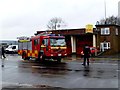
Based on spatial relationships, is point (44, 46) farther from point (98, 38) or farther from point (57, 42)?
point (98, 38)

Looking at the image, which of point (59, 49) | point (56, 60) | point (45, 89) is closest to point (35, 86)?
point (45, 89)

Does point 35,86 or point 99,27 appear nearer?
point 35,86

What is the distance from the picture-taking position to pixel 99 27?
5606cm

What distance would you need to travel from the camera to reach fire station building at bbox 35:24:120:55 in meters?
54.6

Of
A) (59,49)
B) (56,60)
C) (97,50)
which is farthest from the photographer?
(97,50)

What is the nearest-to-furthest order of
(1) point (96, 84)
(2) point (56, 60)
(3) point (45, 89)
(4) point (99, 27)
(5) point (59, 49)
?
(3) point (45, 89) → (1) point (96, 84) → (5) point (59, 49) → (2) point (56, 60) → (4) point (99, 27)

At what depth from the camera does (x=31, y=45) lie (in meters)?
34.1

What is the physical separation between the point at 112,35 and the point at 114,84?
136ft

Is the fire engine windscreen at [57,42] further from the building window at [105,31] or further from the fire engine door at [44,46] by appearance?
the building window at [105,31]

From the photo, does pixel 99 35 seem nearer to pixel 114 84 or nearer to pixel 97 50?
pixel 97 50

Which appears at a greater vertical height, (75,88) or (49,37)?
(49,37)

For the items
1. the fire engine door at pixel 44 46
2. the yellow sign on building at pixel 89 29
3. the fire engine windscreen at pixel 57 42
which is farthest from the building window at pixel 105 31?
the fire engine door at pixel 44 46

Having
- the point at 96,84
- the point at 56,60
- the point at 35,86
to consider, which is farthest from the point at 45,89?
the point at 56,60

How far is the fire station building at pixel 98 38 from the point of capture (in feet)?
179
